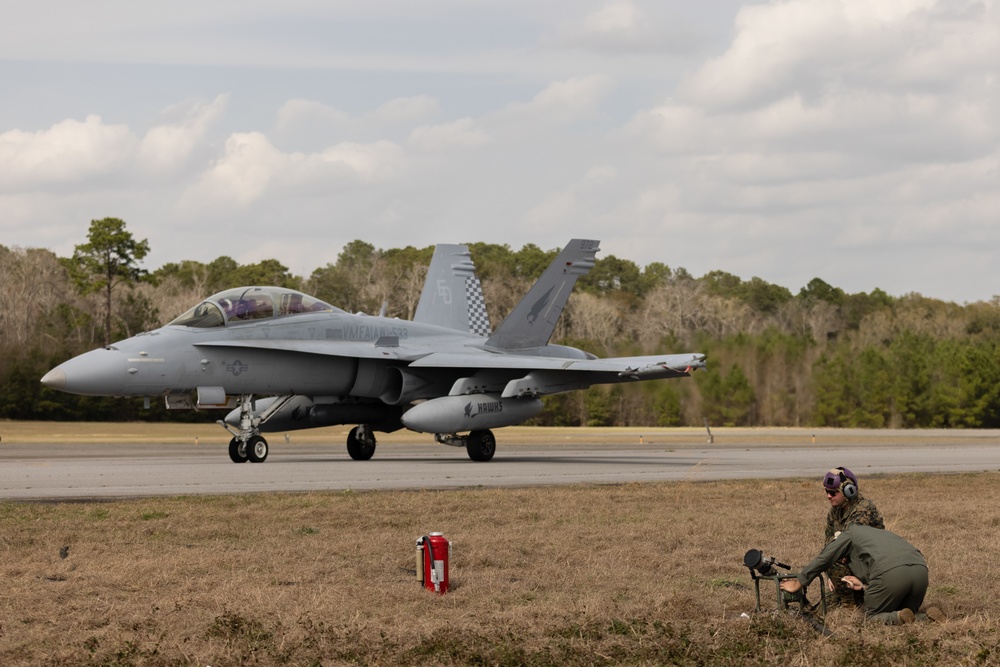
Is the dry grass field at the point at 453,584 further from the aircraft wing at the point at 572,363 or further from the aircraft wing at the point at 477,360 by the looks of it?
the aircraft wing at the point at 572,363

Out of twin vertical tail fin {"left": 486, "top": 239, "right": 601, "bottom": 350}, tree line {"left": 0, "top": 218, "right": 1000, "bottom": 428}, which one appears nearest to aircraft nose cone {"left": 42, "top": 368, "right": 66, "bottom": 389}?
twin vertical tail fin {"left": 486, "top": 239, "right": 601, "bottom": 350}

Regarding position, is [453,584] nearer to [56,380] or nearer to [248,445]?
[56,380]

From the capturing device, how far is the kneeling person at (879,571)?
8242 mm

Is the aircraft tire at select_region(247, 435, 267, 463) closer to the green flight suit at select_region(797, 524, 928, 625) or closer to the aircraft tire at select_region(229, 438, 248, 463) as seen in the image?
the aircraft tire at select_region(229, 438, 248, 463)

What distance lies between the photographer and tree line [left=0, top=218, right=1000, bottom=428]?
53.9m

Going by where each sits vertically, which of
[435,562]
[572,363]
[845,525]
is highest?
[572,363]

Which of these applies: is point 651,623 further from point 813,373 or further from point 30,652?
point 813,373

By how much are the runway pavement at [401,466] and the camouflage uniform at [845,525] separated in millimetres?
10436

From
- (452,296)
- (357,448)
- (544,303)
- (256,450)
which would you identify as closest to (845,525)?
(256,450)

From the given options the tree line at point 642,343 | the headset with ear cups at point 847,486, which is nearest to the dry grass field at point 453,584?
the headset with ear cups at point 847,486

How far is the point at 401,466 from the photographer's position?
2473cm

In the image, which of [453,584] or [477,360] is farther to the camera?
[477,360]

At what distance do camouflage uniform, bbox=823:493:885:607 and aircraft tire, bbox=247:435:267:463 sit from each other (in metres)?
17.3

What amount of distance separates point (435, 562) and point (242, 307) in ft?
53.5
